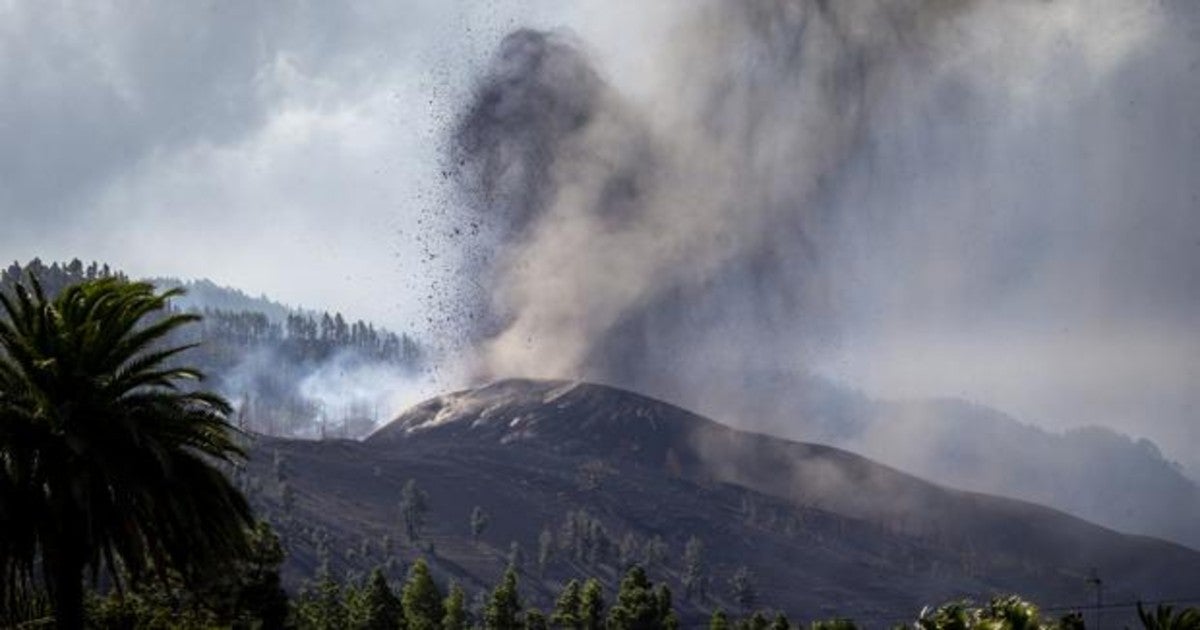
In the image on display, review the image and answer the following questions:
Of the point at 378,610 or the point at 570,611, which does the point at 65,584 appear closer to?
the point at 378,610

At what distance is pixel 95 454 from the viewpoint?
3556 cm

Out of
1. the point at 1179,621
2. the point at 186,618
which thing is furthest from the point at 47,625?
the point at 1179,621

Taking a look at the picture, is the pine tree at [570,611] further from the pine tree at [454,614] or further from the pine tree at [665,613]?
the pine tree at [454,614]

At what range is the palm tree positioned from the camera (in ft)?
116

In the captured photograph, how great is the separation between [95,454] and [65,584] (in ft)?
11.8

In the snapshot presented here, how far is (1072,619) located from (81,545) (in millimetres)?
59156

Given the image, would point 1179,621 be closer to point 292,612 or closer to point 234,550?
point 234,550

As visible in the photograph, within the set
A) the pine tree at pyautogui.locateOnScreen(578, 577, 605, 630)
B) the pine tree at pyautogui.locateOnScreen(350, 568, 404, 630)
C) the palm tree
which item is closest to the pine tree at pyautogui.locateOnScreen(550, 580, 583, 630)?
the pine tree at pyautogui.locateOnScreen(578, 577, 605, 630)

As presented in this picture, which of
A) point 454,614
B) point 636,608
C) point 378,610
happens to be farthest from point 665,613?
point 378,610

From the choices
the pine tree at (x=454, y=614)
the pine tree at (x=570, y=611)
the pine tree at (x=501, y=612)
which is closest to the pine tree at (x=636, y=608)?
the pine tree at (x=570, y=611)

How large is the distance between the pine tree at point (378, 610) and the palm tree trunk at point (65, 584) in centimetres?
9840

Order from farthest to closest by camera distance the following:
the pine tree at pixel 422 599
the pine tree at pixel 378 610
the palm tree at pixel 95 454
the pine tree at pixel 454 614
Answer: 1. the pine tree at pixel 454 614
2. the pine tree at pixel 422 599
3. the pine tree at pixel 378 610
4. the palm tree at pixel 95 454

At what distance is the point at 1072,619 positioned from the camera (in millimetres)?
76000

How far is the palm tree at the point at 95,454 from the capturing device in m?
35.3
